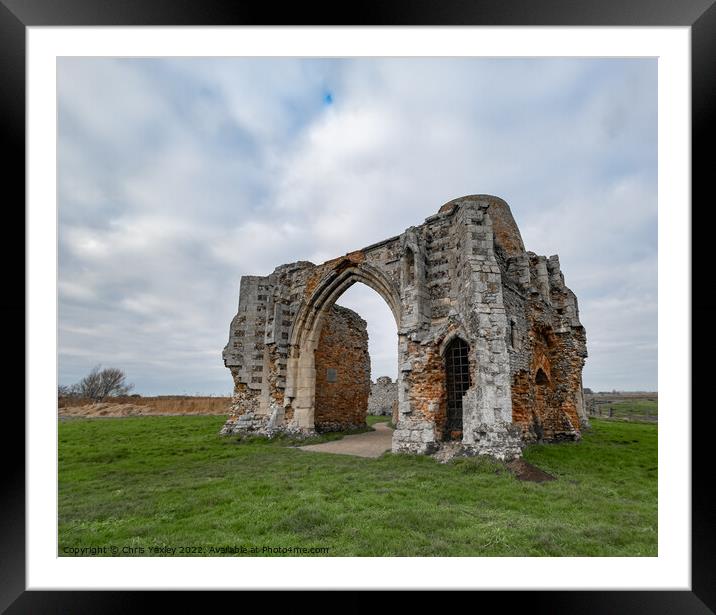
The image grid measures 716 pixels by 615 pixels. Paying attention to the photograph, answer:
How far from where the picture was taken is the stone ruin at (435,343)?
9.54 metres

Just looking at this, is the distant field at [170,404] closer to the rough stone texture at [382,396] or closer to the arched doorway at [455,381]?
the rough stone texture at [382,396]

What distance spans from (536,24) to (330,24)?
1.80 meters

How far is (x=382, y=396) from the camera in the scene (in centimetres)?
3183

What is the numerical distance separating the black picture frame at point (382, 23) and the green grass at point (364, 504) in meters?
1.07

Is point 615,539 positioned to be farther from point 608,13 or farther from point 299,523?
point 608,13

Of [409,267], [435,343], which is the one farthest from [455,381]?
[409,267]

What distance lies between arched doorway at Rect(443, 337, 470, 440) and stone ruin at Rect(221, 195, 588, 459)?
0.10ft

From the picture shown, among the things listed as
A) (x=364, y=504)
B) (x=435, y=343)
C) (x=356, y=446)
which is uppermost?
(x=435, y=343)

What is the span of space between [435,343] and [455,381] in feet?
4.02

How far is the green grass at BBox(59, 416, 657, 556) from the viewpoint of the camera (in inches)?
173

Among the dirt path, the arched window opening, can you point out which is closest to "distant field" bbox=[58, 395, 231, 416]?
the dirt path

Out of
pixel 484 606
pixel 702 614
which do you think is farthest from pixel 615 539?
pixel 484 606

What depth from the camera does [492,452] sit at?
854cm

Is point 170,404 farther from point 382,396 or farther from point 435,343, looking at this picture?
point 435,343
